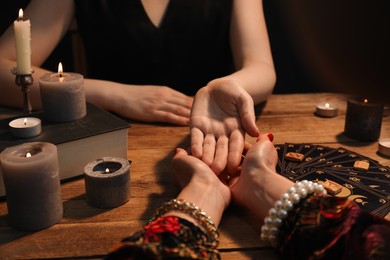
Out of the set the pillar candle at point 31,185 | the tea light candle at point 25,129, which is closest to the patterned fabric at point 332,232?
the pillar candle at point 31,185

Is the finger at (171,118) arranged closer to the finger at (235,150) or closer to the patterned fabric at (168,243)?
the finger at (235,150)

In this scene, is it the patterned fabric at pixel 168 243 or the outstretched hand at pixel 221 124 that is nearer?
the patterned fabric at pixel 168 243

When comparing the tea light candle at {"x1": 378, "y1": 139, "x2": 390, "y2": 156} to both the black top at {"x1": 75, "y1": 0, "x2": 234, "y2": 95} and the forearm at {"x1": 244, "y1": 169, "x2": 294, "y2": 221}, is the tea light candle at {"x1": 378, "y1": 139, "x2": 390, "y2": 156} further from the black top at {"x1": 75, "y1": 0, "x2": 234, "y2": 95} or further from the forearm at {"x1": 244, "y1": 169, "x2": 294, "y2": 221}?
the black top at {"x1": 75, "y1": 0, "x2": 234, "y2": 95}

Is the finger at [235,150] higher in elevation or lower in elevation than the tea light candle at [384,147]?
higher

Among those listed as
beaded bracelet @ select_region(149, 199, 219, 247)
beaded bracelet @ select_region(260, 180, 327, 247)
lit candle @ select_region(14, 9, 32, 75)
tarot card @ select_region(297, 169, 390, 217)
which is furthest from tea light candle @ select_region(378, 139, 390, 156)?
lit candle @ select_region(14, 9, 32, 75)

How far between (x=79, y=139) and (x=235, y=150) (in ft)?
1.00

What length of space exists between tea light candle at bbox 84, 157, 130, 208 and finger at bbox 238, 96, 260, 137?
286 millimetres

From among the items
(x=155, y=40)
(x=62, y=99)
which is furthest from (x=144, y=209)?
(x=155, y=40)

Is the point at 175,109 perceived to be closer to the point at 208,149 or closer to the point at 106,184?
the point at 208,149

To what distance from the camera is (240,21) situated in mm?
1560

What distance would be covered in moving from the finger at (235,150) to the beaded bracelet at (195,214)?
20cm

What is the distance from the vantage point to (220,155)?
872 millimetres

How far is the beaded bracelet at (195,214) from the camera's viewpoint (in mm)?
644

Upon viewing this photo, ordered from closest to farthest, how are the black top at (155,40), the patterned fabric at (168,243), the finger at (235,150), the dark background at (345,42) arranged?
the dark background at (345,42) < the patterned fabric at (168,243) < the finger at (235,150) < the black top at (155,40)
